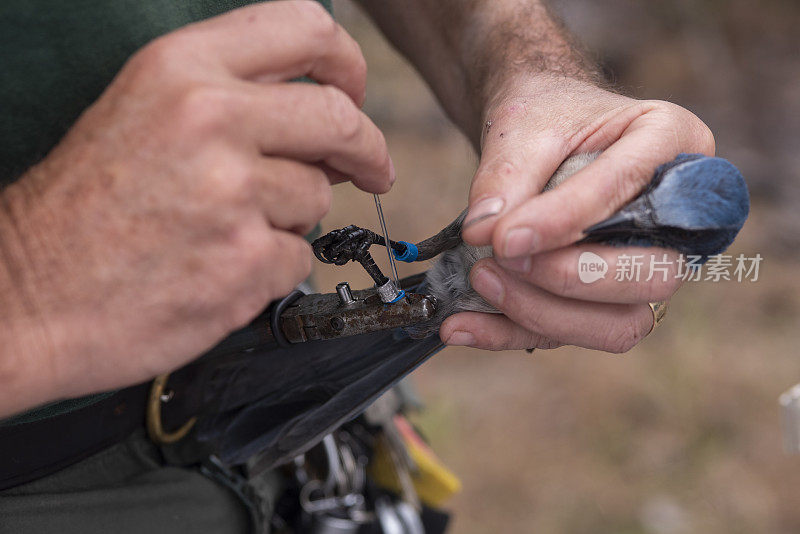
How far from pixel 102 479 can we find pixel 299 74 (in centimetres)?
77

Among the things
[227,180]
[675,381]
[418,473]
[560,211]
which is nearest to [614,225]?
[560,211]

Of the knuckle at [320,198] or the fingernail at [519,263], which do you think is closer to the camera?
the knuckle at [320,198]

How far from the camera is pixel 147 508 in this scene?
1171mm

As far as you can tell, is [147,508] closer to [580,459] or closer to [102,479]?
[102,479]

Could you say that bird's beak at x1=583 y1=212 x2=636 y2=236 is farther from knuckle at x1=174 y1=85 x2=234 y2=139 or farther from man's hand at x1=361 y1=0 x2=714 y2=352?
knuckle at x1=174 y1=85 x2=234 y2=139

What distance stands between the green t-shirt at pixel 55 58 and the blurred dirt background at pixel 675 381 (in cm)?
128

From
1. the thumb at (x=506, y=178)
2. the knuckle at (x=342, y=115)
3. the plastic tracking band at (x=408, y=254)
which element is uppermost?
the knuckle at (x=342, y=115)

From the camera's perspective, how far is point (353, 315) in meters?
1.01

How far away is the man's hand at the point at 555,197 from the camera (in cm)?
84

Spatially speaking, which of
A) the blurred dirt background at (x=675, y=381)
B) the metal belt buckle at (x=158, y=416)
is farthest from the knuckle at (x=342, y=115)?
the blurred dirt background at (x=675, y=381)

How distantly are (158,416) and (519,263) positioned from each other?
27.1 inches

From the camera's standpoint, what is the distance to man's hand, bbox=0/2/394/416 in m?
0.67

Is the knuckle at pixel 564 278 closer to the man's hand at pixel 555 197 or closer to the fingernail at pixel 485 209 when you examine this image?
the man's hand at pixel 555 197

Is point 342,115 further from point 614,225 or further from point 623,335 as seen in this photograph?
point 623,335
